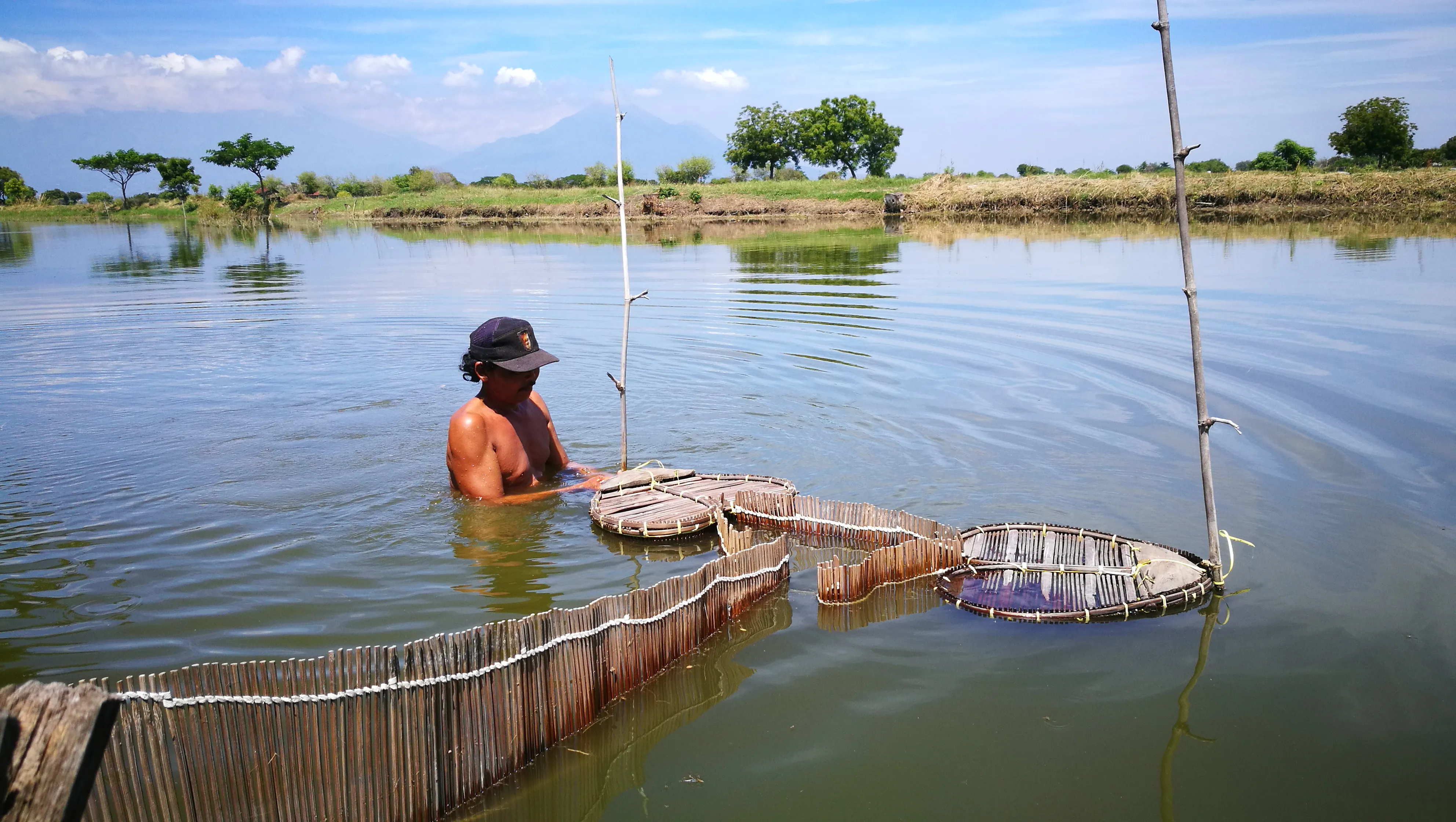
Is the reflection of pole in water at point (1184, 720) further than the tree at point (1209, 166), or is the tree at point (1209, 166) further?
the tree at point (1209, 166)

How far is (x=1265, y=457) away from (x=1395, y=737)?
3980mm

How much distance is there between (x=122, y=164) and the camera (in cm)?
7594

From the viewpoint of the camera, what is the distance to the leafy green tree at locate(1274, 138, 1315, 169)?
161 ft

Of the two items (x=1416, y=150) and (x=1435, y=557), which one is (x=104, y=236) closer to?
(x=1435, y=557)

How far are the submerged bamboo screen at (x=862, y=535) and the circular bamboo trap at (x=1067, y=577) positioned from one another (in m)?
0.13

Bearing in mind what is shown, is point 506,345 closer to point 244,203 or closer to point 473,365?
point 473,365

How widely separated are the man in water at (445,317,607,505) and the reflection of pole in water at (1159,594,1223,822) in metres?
3.80

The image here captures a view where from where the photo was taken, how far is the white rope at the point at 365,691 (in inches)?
111

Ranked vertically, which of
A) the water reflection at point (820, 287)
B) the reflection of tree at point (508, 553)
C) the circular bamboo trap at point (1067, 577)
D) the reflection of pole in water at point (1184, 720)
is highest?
the water reflection at point (820, 287)

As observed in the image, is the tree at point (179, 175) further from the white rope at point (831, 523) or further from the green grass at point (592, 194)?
the white rope at point (831, 523)

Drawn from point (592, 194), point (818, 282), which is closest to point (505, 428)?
point (818, 282)

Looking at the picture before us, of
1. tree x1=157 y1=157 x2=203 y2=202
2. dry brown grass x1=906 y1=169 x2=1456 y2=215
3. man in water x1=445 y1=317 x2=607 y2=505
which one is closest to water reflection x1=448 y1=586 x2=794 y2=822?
man in water x1=445 y1=317 x2=607 y2=505

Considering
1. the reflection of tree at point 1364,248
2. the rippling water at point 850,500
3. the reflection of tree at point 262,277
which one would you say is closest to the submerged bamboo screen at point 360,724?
the rippling water at point 850,500

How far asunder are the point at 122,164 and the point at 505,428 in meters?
87.3
